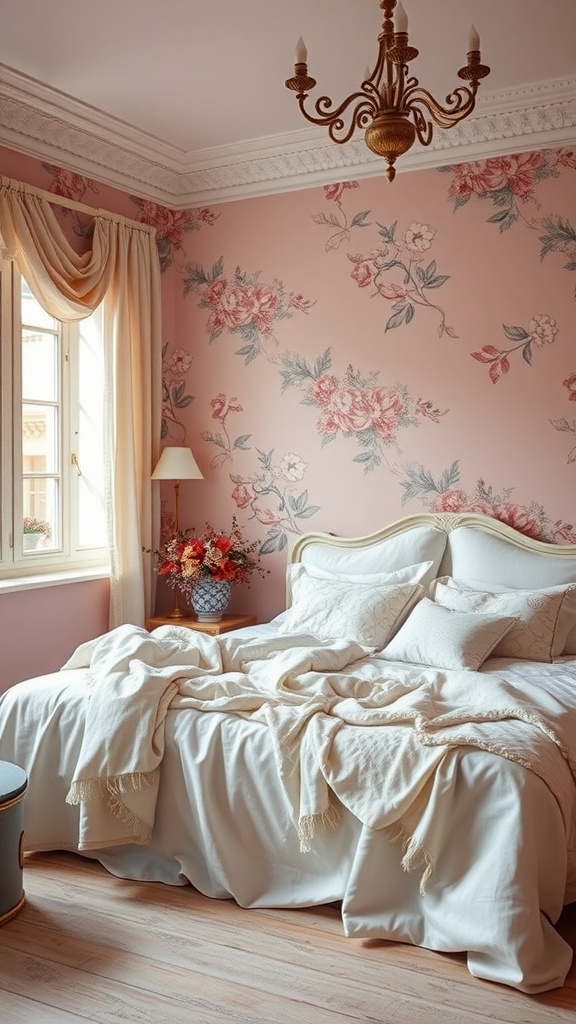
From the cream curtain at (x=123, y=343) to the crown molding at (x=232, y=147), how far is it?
0.84 ft

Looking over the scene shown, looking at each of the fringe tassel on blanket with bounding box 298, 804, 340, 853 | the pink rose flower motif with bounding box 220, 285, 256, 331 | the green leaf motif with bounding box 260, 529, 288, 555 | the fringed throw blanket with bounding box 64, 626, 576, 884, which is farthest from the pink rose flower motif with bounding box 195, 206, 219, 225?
the fringe tassel on blanket with bounding box 298, 804, 340, 853

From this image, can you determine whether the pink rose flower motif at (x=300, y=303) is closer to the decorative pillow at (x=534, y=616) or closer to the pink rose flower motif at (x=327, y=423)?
the pink rose flower motif at (x=327, y=423)

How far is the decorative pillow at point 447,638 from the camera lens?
3.63 meters

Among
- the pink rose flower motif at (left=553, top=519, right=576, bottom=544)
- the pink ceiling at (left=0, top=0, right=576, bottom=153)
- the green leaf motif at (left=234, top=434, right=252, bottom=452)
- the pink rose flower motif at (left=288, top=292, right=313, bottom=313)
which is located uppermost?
the pink ceiling at (left=0, top=0, right=576, bottom=153)

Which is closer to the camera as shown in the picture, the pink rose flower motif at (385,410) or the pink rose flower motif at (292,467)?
the pink rose flower motif at (385,410)

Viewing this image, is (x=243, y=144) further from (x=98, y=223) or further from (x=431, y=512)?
(x=431, y=512)

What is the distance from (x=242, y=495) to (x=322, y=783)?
258 centimetres

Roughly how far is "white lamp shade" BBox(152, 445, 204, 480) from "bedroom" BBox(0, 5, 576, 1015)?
267mm

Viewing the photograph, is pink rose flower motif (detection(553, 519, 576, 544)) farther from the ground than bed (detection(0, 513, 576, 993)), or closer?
farther from the ground

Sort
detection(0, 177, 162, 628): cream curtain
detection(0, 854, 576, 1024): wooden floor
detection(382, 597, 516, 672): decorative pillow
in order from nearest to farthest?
detection(0, 854, 576, 1024): wooden floor < detection(382, 597, 516, 672): decorative pillow < detection(0, 177, 162, 628): cream curtain

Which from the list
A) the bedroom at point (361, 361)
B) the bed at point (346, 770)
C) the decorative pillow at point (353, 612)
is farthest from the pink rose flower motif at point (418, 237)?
the bed at point (346, 770)

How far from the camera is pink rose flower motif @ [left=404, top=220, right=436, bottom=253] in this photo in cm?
455

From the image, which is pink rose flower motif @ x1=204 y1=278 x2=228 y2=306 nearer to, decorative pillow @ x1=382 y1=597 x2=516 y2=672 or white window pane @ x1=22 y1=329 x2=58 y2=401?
white window pane @ x1=22 y1=329 x2=58 y2=401

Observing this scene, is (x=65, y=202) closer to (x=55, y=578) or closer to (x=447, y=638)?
(x=55, y=578)
